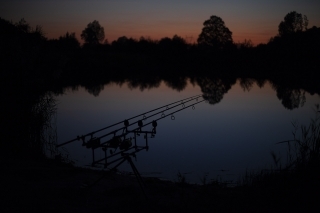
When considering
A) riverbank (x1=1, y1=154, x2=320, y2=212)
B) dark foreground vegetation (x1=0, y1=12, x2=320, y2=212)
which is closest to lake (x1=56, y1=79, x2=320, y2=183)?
dark foreground vegetation (x1=0, y1=12, x2=320, y2=212)

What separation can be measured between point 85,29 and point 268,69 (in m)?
45.9

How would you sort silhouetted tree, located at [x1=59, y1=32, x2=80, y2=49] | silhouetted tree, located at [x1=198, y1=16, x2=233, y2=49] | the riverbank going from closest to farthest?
the riverbank < silhouetted tree, located at [x1=59, y1=32, x2=80, y2=49] < silhouetted tree, located at [x1=198, y1=16, x2=233, y2=49]

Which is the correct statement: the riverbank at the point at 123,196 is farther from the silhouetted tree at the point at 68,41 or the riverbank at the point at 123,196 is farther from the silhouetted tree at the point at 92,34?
the silhouetted tree at the point at 92,34

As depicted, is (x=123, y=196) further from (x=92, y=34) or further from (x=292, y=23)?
(x=92, y=34)

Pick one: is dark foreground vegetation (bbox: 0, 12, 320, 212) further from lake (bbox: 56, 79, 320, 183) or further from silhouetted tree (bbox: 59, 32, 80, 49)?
silhouetted tree (bbox: 59, 32, 80, 49)

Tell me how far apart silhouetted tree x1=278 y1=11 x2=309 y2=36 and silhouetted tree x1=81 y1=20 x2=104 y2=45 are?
4040 centimetres

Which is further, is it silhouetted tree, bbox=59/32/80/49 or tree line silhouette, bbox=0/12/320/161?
silhouetted tree, bbox=59/32/80/49

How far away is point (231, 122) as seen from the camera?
14617mm

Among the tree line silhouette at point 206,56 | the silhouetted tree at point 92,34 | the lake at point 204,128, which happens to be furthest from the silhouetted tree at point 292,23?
the silhouetted tree at point 92,34

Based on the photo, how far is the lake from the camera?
346 inches

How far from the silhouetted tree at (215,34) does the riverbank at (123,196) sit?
4873 cm

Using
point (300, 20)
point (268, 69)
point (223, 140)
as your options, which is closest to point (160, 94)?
point (223, 140)

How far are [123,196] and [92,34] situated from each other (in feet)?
231

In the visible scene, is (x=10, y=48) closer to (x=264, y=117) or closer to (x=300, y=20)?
(x=264, y=117)
